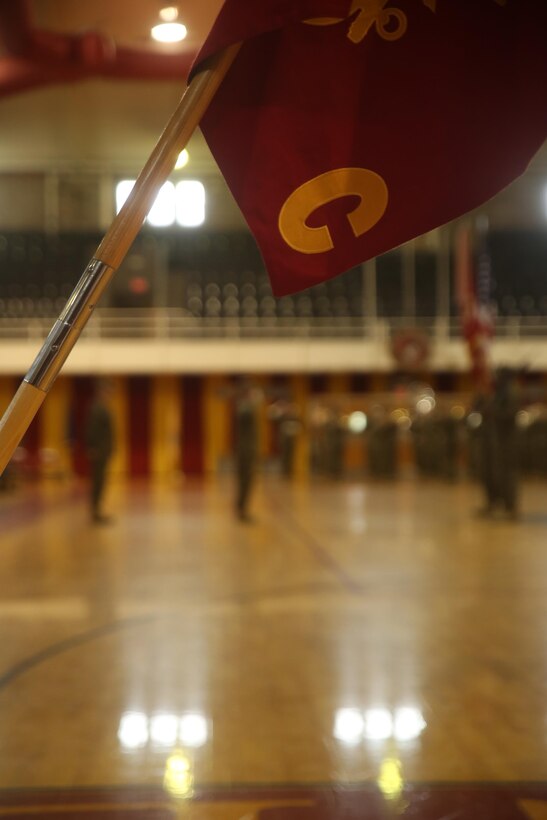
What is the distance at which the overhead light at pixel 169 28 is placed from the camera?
8.23ft

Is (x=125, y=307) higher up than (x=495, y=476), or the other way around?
(x=125, y=307)

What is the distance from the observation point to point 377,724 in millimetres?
3574

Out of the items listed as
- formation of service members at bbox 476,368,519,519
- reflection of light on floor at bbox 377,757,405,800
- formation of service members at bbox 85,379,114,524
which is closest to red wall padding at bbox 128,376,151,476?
formation of service members at bbox 85,379,114,524

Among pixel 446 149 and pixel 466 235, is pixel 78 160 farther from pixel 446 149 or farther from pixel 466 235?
pixel 446 149

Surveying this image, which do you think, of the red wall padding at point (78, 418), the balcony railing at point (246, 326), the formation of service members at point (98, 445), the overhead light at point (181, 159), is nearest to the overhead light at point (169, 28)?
the overhead light at point (181, 159)

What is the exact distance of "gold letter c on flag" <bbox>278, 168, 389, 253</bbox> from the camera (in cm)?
230

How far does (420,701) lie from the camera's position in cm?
388

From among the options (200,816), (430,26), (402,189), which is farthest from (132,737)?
(430,26)

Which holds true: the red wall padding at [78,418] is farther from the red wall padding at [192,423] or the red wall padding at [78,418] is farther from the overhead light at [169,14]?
the overhead light at [169,14]

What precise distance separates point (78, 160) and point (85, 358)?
466 centimetres

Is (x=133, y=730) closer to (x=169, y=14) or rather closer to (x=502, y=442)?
(x=169, y=14)

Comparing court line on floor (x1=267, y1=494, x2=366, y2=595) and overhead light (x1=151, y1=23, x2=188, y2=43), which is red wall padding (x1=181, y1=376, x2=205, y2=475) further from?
overhead light (x1=151, y1=23, x2=188, y2=43)

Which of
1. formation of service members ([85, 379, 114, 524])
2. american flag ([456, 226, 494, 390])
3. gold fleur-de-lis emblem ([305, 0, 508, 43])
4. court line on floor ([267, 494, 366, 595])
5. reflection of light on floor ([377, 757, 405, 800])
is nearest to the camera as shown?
gold fleur-de-lis emblem ([305, 0, 508, 43])

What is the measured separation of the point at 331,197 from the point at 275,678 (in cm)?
265
